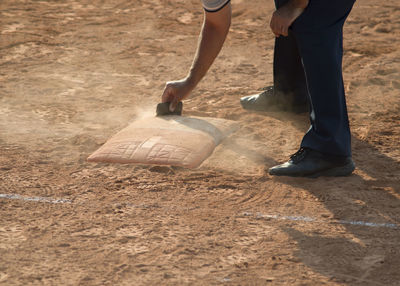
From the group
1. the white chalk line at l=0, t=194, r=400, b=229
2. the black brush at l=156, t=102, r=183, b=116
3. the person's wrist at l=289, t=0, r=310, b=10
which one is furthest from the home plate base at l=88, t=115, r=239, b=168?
the person's wrist at l=289, t=0, r=310, b=10

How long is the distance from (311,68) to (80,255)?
156cm

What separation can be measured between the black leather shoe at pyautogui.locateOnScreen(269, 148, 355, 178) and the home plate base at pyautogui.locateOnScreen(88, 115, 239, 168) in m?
0.57

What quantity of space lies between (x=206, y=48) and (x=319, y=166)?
1.02 m

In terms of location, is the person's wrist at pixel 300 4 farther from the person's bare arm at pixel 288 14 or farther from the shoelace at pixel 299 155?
the shoelace at pixel 299 155

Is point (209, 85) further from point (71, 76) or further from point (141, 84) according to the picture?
point (71, 76)

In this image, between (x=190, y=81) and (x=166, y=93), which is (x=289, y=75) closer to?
(x=190, y=81)

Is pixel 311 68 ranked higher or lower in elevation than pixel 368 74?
higher

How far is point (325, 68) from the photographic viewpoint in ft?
11.8

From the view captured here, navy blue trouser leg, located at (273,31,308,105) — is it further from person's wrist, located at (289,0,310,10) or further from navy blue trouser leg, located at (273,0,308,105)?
person's wrist, located at (289,0,310,10)

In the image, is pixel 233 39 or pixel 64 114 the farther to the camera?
pixel 233 39

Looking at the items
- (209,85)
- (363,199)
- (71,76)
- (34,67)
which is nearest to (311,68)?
(363,199)

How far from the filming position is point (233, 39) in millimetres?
6539

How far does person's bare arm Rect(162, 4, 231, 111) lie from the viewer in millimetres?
3979

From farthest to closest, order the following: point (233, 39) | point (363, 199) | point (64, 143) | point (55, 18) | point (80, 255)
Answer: point (55, 18)
point (233, 39)
point (64, 143)
point (363, 199)
point (80, 255)
